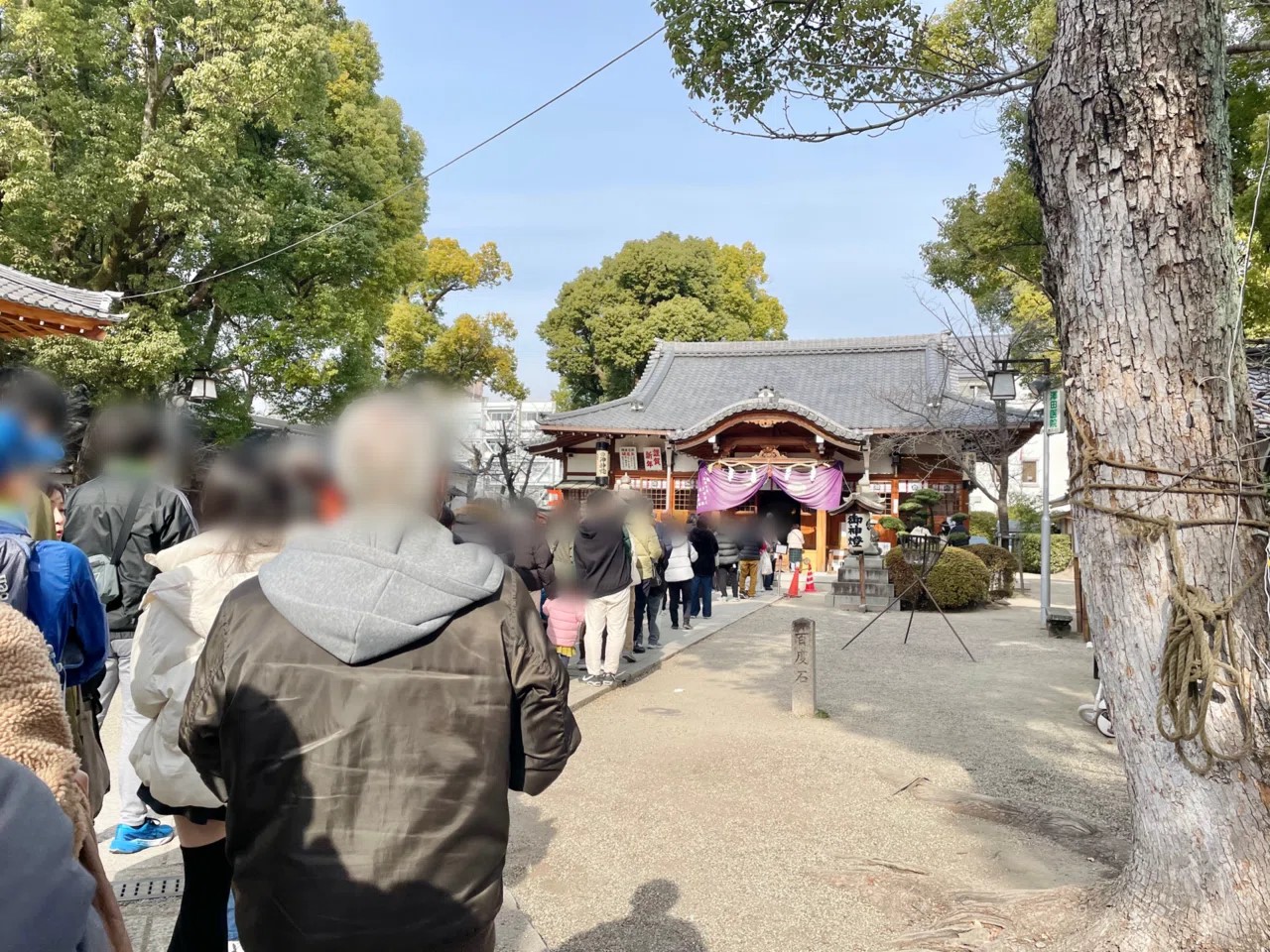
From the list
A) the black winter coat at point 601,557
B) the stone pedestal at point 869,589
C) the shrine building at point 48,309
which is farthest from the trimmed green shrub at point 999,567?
the shrine building at point 48,309

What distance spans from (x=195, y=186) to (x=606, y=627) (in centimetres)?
870

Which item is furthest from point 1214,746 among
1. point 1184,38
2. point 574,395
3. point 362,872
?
point 574,395

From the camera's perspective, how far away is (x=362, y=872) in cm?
147

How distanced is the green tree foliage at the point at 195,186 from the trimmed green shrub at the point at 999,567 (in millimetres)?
10906

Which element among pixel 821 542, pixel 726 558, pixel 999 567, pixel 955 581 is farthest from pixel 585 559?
pixel 821 542

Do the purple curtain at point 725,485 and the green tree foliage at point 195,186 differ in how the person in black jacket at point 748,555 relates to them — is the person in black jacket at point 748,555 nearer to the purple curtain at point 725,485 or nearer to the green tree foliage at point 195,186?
→ the purple curtain at point 725,485

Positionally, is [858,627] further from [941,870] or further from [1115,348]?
[1115,348]

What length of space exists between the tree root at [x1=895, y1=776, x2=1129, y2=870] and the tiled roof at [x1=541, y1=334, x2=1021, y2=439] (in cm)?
1408

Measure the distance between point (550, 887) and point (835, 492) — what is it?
53.2 feet

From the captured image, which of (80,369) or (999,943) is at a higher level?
(80,369)

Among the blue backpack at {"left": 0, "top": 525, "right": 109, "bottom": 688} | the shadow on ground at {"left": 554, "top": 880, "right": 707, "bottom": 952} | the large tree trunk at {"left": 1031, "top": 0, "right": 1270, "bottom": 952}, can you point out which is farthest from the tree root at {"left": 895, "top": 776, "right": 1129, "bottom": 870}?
the blue backpack at {"left": 0, "top": 525, "right": 109, "bottom": 688}

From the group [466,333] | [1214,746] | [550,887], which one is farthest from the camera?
[466,333]

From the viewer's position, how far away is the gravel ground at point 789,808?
3172 millimetres

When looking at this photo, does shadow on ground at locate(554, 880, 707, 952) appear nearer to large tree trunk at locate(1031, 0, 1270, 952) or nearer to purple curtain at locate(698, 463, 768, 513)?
large tree trunk at locate(1031, 0, 1270, 952)
